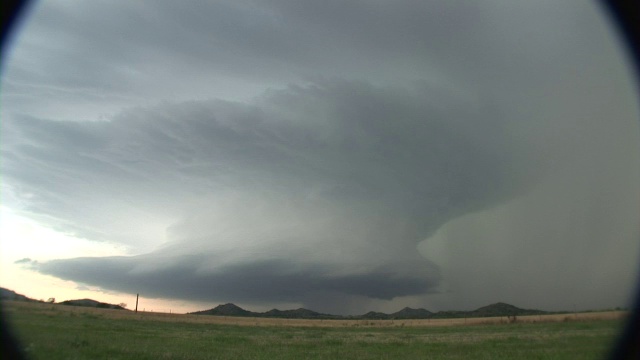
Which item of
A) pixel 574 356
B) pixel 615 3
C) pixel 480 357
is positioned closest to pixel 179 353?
pixel 480 357

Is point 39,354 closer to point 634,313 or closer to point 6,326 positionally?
point 6,326

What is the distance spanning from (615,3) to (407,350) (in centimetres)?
2200

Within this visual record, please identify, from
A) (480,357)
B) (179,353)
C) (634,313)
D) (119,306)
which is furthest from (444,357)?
(119,306)

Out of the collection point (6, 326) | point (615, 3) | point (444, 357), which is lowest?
point (444, 357)

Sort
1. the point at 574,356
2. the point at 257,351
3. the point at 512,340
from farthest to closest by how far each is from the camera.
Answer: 1. the point at 512,340
2. the point at 257,351
3. the point at 574,356

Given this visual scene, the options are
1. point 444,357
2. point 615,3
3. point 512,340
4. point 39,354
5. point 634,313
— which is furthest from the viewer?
point 512,340

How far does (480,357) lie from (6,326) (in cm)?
2202

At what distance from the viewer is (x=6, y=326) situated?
65.2 feet

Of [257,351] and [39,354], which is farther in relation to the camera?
[257,351]

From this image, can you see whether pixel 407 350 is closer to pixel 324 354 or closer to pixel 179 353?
pixel 324 354

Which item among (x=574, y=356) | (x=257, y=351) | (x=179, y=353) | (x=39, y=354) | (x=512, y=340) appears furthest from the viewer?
(x=512, y=340)

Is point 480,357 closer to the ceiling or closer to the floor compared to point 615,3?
closer to the floor

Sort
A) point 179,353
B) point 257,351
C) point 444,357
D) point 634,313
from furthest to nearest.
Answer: point 257,351
point 444,357
point 179,353
point 634,313

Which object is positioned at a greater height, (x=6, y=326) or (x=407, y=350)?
(x=6, y=326)
